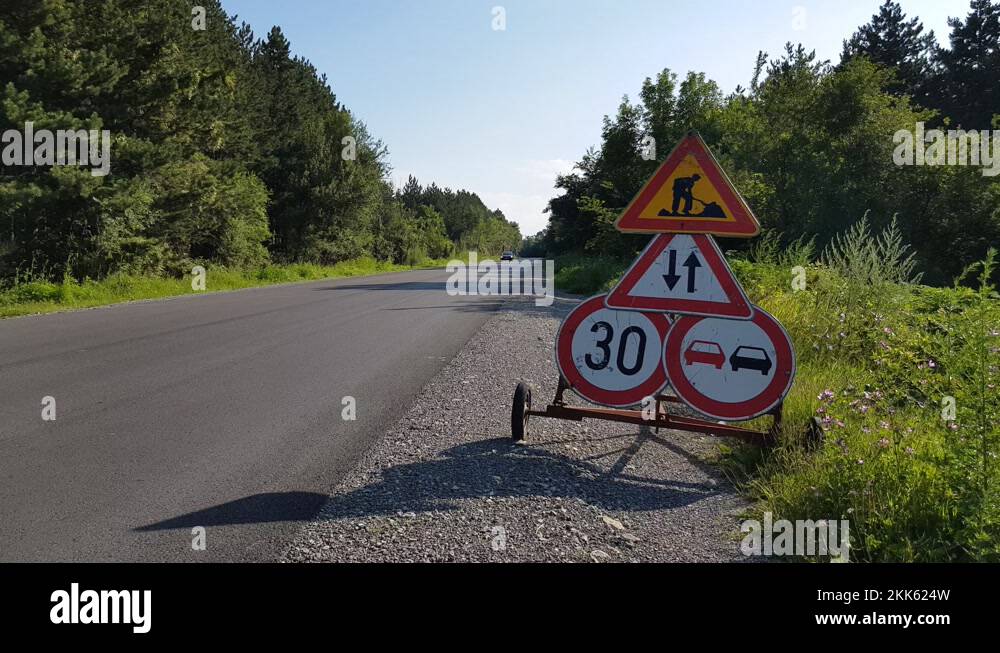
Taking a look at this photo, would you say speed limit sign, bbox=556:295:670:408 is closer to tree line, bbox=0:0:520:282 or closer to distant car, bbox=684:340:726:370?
distant car, bbox=684:340:726:370

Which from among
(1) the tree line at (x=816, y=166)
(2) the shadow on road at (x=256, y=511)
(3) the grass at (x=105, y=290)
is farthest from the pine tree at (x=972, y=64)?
(2) the shadow on road at (x=256, y=511)

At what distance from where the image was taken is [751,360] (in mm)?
4148

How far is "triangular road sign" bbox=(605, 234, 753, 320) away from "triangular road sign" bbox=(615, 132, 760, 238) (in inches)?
4.2

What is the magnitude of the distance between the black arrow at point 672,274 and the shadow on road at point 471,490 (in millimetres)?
1369

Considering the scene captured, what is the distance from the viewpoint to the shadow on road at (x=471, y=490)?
357 centimetres

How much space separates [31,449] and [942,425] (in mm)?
6961

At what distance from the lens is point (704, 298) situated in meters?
4.29

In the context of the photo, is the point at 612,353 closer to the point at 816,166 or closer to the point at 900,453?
the point at 900,453

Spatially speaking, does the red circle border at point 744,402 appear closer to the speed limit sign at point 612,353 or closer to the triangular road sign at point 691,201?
the speed limit sign at point 612,353

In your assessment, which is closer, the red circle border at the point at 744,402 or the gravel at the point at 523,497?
the gravel at the point at 523,497

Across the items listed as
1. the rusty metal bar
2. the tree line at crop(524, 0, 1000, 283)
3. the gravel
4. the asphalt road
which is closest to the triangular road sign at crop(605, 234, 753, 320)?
the rusty metal bar

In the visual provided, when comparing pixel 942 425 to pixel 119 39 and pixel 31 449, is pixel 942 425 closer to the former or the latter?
pixel 31 449

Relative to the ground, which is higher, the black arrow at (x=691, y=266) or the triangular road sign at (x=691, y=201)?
the triangular road sign at (x=691, y=201)

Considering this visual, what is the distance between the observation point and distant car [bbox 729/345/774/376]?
4105 millimetres
